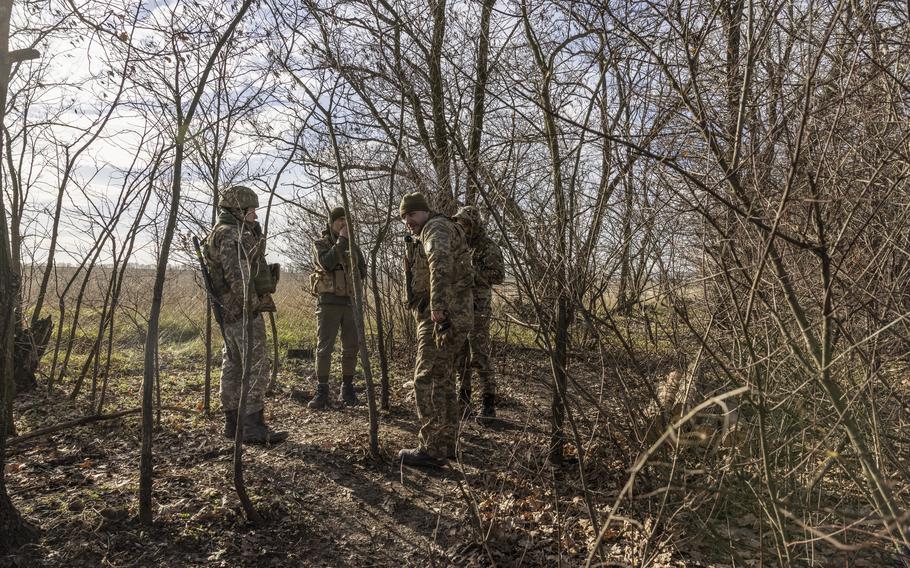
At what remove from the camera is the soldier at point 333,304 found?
6082mm

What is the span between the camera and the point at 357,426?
5.56m

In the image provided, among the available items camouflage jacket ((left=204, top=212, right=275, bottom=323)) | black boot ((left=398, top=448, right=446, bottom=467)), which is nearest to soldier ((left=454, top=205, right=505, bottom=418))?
black boot ((left=398, top=448, right=446, bottom=467))

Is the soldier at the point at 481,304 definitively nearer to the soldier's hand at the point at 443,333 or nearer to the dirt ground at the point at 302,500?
the dirt ground at the point at 302,500

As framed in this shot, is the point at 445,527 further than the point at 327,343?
No

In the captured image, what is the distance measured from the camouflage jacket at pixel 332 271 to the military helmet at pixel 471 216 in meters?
1.36

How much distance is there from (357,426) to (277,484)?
1559mm

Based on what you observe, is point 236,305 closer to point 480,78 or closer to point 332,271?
point 332,271

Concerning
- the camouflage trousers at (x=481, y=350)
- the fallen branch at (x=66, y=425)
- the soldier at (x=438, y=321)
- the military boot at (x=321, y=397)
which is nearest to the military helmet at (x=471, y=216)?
the soldier at (x=438, y=321)

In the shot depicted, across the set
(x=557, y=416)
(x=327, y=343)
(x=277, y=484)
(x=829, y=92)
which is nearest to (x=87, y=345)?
(x=327, y=343)

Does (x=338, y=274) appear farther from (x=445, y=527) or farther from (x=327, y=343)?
(x=445, y=527)

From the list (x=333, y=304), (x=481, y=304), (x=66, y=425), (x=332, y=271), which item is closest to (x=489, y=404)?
(x=481, y=304)

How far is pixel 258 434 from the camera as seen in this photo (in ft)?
16.1

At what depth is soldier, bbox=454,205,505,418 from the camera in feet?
17.9

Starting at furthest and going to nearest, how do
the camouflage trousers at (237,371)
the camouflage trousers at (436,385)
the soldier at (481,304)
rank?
1. the soldier at (481,304)
2. the camouflage trousers at (237,371)
3. the camouflage trousers at (436,385)
